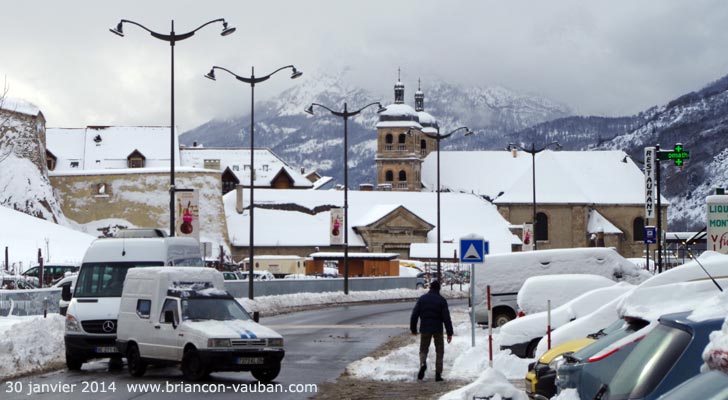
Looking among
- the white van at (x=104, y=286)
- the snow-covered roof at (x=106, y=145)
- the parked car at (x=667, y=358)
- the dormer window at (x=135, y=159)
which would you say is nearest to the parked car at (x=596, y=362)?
the parked car at (x=667, y=358)

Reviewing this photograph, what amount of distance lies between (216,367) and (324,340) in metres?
11.6

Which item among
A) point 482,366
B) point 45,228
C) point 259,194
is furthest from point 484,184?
point 482,366

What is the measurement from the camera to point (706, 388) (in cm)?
645

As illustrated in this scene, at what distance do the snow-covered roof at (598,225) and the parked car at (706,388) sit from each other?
117008 mm

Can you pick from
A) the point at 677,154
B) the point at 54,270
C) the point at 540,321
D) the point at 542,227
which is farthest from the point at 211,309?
the point at 542,227

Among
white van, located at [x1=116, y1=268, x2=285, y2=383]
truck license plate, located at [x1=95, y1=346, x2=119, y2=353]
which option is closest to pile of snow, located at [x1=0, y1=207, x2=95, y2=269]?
truck license plate, located at [x1=95, y1=346, x2=119, y2=353]

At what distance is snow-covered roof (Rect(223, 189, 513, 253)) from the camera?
4158 inches

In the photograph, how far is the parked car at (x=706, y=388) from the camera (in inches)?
248

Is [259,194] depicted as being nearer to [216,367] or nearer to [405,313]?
[405,313]

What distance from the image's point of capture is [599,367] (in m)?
11.2

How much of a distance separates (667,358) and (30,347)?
653 inches

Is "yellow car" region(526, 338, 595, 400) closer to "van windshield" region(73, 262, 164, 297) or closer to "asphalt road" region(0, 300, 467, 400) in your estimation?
"asphalt road" region(0, 300, 467, 400)

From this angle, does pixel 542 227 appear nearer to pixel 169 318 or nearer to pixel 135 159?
pixel 135 159

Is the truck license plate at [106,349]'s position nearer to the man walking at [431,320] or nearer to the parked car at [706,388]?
the man walking at [431,320]
